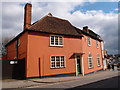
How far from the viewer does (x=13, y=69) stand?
13.5 metres

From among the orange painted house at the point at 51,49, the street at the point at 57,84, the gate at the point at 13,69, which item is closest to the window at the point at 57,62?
the orange painted house at the point at 51,49

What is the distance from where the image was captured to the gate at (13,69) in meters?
13.1

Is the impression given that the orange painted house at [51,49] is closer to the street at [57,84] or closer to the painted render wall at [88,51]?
the painted render wall at [88,51]

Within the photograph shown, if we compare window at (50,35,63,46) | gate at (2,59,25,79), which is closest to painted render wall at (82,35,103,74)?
window at (50,35,63,46)

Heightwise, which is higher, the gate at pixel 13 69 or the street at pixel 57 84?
the gate at pixel 13 69

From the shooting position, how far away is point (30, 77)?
1307 cm

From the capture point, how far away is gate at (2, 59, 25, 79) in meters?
13.1

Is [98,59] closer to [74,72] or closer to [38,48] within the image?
[74,72]

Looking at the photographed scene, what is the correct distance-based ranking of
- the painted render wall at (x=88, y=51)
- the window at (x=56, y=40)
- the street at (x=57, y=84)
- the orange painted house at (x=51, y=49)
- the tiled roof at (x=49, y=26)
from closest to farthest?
the street at (x=57, y=84)
the orange painted house at (x=51, y=49)
the tiled roof at (x=49, y=26)
the window at (x=56, y=40)
the painted render wall at (x=88, y=51)

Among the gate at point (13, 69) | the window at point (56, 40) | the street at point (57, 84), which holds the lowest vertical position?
the street at point (57, 84)

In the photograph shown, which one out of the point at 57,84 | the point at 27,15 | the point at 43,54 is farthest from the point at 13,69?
the point at 27,15

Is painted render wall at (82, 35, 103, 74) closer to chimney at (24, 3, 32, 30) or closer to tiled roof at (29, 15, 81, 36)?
tiled roof at (29, 15, 81, 36)

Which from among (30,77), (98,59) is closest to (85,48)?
(98,59)

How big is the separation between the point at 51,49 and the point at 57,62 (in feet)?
6.37
